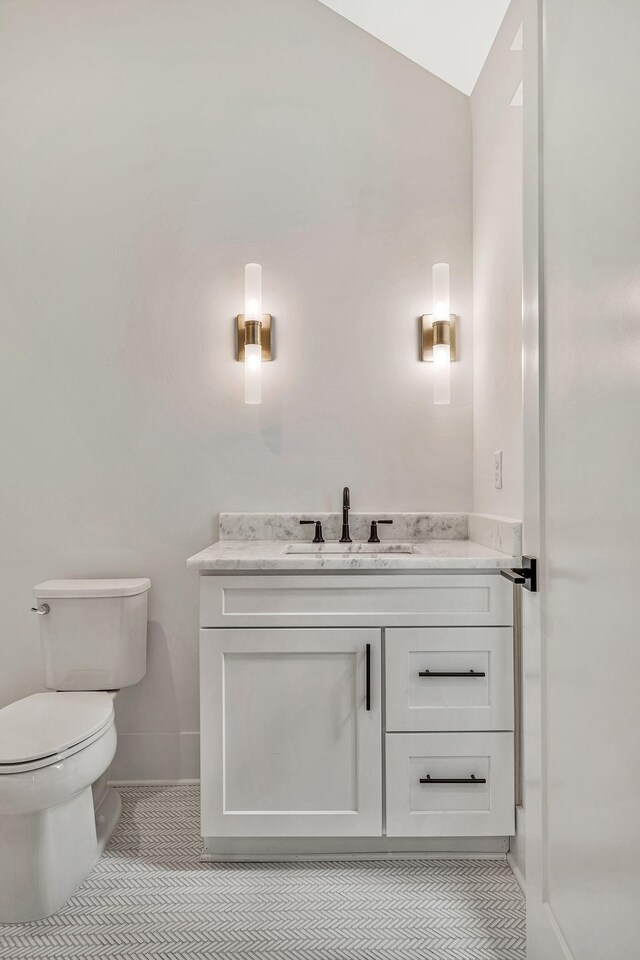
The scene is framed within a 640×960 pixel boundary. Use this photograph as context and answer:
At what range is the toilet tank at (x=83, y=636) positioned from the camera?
75.0 inches

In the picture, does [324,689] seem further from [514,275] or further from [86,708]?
[514,275]

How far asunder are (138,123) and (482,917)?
8.80 ft

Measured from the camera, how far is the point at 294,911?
1474 mm

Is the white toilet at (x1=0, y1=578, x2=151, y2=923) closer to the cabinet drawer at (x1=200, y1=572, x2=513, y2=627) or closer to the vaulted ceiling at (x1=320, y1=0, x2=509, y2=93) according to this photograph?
the cabinet drawer at (x1=200, y1=572, x2=513, y2=627)

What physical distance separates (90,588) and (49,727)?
18.6 inches

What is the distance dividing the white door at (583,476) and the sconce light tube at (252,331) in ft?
3.70

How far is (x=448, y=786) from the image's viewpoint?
1.61m

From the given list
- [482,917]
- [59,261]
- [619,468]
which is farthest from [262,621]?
[59,261]

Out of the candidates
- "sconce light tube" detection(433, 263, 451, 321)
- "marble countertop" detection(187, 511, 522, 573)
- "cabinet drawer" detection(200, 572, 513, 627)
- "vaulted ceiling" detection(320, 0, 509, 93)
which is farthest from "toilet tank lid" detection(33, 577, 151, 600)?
"vaulted ceiling" detection(320, 0, 509, 93)

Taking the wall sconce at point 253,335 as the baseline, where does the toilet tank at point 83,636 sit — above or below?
below

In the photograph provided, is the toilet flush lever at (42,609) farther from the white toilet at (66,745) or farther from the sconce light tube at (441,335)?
the sconce light tube at (441,335)

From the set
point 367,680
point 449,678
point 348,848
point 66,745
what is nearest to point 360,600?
point 367,680

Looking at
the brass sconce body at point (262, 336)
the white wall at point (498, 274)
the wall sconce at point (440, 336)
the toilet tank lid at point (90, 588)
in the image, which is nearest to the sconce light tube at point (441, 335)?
the wall sconce at point (440, 336)

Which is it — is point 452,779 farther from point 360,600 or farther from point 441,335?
point 441,335
